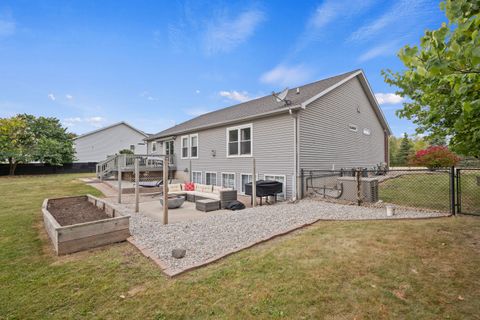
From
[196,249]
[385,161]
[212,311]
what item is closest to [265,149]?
[196,249]

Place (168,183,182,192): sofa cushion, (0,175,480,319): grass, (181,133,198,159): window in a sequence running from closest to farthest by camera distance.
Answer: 1. (0,175,480,319): grass
2. (168,183,182,192): sofa cushion
3. (181,133,198,159): window

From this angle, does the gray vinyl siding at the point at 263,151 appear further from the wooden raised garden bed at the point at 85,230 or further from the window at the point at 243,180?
the wooden raised garden bed at the point at 85,230

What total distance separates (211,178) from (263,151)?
4563 millimetres

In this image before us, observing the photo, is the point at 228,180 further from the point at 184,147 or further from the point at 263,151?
the point at 184,147

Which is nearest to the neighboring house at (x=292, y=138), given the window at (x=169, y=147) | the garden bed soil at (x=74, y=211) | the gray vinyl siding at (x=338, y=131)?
the gray vinyl siding at (x=338, y=131)

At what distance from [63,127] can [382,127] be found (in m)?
35.2

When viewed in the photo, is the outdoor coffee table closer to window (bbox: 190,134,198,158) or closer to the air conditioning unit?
the air conditioning unit

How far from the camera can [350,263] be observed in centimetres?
353

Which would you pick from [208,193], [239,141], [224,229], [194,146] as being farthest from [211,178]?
[224,229]

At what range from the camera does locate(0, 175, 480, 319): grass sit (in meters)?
2.49

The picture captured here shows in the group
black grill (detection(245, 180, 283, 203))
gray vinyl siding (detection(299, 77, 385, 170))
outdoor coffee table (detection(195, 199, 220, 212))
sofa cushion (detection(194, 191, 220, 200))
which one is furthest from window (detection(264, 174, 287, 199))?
outdoor coffee table (detection(195, 199, 220, 212))

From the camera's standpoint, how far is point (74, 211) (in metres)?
6.81

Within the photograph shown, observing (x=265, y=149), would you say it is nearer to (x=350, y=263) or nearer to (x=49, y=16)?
(x=350, y=263)

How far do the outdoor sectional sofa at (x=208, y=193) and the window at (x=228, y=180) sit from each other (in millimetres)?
2330
